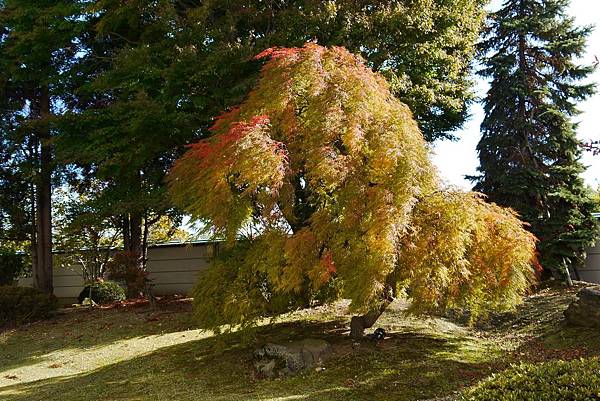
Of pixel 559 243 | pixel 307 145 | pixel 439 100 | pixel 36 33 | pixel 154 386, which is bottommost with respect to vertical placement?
pixel 154 386

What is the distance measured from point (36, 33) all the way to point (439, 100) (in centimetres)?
1003

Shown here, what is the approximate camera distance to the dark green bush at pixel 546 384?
3098 millimetres

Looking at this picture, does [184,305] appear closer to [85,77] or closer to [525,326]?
[85,77]

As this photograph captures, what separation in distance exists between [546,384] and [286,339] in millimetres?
5016

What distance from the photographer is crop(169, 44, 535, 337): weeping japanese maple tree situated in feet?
18.9

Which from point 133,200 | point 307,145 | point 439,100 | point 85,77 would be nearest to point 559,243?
point 439,100

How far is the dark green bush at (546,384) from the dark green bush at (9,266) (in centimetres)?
1612

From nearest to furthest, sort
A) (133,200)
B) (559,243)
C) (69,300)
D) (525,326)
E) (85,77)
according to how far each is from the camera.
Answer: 1. (525,326)
2. (559,243)
3. (133,200)
4. (85,77)
5. (69,300)

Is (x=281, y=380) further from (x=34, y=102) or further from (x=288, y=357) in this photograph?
(x=34, y=102)

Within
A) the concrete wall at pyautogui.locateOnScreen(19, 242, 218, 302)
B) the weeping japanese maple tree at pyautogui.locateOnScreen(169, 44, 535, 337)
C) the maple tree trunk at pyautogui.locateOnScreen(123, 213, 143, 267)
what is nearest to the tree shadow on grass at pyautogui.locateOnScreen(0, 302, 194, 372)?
the maple tree trunk at pyautogui.locateOnScreen(123, 213, 143, 267)

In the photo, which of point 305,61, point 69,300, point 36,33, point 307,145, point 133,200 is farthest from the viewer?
point 69,300

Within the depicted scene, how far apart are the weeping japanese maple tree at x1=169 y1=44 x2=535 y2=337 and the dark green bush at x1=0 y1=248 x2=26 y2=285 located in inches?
470

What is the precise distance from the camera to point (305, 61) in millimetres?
6609

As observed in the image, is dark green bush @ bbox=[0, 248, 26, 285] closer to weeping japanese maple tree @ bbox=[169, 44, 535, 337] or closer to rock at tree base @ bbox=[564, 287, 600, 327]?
weeping japanese maple tree @ bbox=[169, 44, 535, 337]
